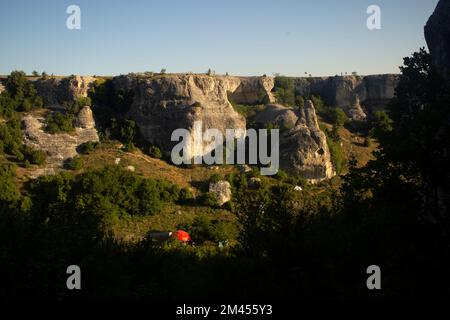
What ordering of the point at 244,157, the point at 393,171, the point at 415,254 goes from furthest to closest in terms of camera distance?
the point at 244,157, the point at 393,171, the point at 415,254

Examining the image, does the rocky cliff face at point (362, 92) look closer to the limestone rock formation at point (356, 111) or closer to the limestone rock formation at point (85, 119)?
the limestone rock formation at point (356, 111)

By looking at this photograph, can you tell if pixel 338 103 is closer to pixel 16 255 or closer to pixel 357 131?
pixel 357 131

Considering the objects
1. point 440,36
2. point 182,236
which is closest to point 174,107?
point 182,236

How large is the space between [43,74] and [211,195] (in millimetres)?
23348

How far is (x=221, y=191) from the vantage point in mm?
33438

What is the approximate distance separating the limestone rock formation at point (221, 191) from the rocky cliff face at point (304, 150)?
742cm

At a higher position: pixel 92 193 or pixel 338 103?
pixel 338 103

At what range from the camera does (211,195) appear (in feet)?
108

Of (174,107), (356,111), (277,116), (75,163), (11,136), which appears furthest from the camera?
(356,111)

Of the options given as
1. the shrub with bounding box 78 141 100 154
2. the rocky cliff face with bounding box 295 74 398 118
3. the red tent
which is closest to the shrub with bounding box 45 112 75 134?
the shrub with bounding box 78 141 100 154

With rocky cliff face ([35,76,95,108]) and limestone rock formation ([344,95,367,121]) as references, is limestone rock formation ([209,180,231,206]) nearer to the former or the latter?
rocky cliff face ([35,76,95,108])

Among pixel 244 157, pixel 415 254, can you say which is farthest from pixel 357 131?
pixel 415 254

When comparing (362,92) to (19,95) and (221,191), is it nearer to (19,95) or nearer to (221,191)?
(221,191)

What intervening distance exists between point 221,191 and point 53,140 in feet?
47.1
